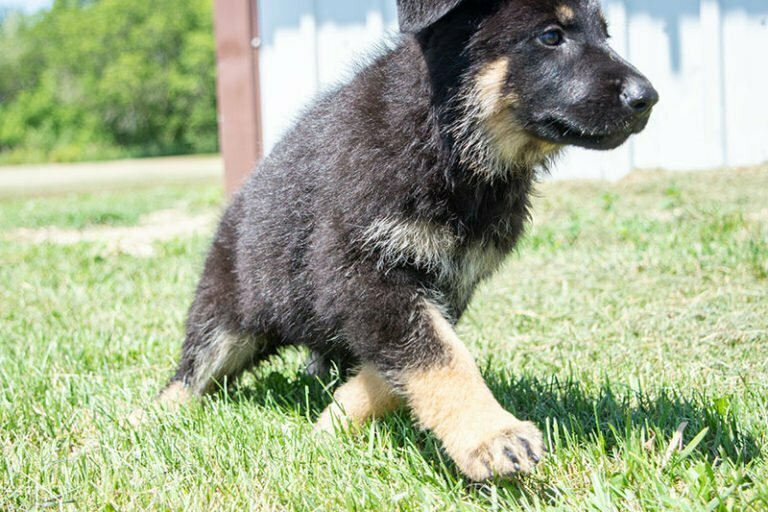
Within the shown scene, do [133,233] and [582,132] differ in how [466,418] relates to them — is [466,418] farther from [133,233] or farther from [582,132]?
[133,233]

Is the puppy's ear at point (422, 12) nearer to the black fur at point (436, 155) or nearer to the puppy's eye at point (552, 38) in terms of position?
the black fur at point (436, 155)

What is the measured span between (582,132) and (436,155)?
0.48 metres

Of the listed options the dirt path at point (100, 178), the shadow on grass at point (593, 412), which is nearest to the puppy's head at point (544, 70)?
the shadow on grass at point (593, 412)

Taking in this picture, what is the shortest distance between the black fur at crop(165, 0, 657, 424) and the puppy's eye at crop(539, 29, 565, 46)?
0.4 inches

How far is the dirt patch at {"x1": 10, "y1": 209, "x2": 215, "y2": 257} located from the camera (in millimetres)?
7875

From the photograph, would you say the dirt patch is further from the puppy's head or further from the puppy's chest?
the puppy's head

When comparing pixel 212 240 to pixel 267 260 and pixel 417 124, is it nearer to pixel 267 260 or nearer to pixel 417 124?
Result: pixel 267 260

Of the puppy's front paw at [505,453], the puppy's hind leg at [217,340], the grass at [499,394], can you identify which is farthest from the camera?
the puppy's hind leg at [217,340]

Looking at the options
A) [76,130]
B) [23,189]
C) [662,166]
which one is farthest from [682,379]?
[76,130]

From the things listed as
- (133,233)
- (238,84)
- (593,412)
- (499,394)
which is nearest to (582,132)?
(593,412)

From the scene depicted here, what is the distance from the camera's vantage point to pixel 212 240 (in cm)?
402

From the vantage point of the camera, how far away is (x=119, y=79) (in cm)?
5091

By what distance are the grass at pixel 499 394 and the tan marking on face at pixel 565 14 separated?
1.01 metres

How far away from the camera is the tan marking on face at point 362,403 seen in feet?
10.3
